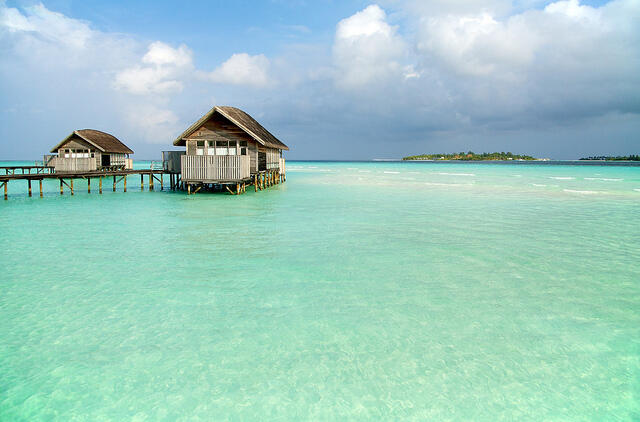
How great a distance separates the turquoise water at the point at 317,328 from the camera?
3963mm

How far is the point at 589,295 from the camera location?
6.96 m

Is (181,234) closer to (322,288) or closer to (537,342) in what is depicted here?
(322,288)

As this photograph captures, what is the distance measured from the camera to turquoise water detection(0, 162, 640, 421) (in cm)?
396

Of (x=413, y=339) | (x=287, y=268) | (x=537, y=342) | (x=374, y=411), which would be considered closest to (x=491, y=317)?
(x=537, y=342)

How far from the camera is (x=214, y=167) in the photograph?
23.4 meters

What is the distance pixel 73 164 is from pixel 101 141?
3.41m

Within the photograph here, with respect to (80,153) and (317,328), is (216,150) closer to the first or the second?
(80,153)

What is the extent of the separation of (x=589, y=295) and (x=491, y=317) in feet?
7.94

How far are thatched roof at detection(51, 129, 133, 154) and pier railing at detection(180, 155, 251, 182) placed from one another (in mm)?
16805

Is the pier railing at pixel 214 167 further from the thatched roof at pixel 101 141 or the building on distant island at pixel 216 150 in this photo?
the thatched roof at pixel 101 141

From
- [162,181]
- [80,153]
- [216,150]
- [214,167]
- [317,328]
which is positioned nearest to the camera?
[317,328]

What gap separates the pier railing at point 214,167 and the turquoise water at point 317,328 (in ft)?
38.5

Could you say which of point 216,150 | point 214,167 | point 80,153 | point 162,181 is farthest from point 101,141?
point 214,167

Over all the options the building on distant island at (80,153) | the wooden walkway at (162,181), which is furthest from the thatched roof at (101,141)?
the wooden walkway at (162,181)
